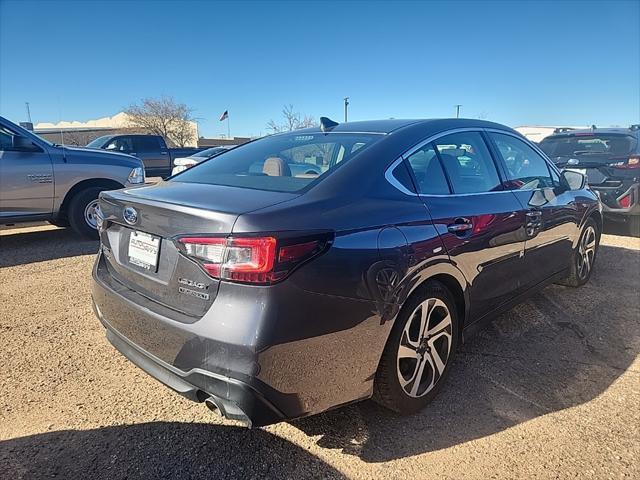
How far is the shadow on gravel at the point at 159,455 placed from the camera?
2027 millimetres

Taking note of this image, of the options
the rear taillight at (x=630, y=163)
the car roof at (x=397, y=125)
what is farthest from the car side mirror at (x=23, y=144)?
the rear taillight at (x=630, y=163)

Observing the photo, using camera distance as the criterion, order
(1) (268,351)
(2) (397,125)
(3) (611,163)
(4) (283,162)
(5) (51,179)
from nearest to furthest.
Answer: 1. (1) (268,351)
2. (4) (283,162)
3. (2) (397,125)
4. (5) (51,179)
5. (3) (611,163)

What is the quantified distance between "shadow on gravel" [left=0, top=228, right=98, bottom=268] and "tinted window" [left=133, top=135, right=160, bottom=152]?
875cm

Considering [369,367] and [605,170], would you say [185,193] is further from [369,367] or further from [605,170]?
[605,170]

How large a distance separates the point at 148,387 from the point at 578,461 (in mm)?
2384

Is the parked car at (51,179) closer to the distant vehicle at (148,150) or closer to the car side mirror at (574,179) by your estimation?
the car side mirror at (574,179)

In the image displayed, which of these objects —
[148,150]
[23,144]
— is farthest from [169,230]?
[148,150]

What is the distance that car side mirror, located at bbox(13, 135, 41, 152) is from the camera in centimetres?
561

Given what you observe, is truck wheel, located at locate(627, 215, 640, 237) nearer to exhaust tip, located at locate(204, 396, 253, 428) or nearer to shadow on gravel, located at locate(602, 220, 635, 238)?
shadow on gravel, located at locate(602, 220, 635, 238)

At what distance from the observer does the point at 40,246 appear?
19.9 feet

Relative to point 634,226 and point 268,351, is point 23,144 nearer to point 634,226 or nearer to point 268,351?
point 268,351

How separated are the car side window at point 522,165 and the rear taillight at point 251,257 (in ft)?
6.91

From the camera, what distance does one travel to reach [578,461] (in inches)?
85.5

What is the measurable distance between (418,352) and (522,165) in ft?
6.63
